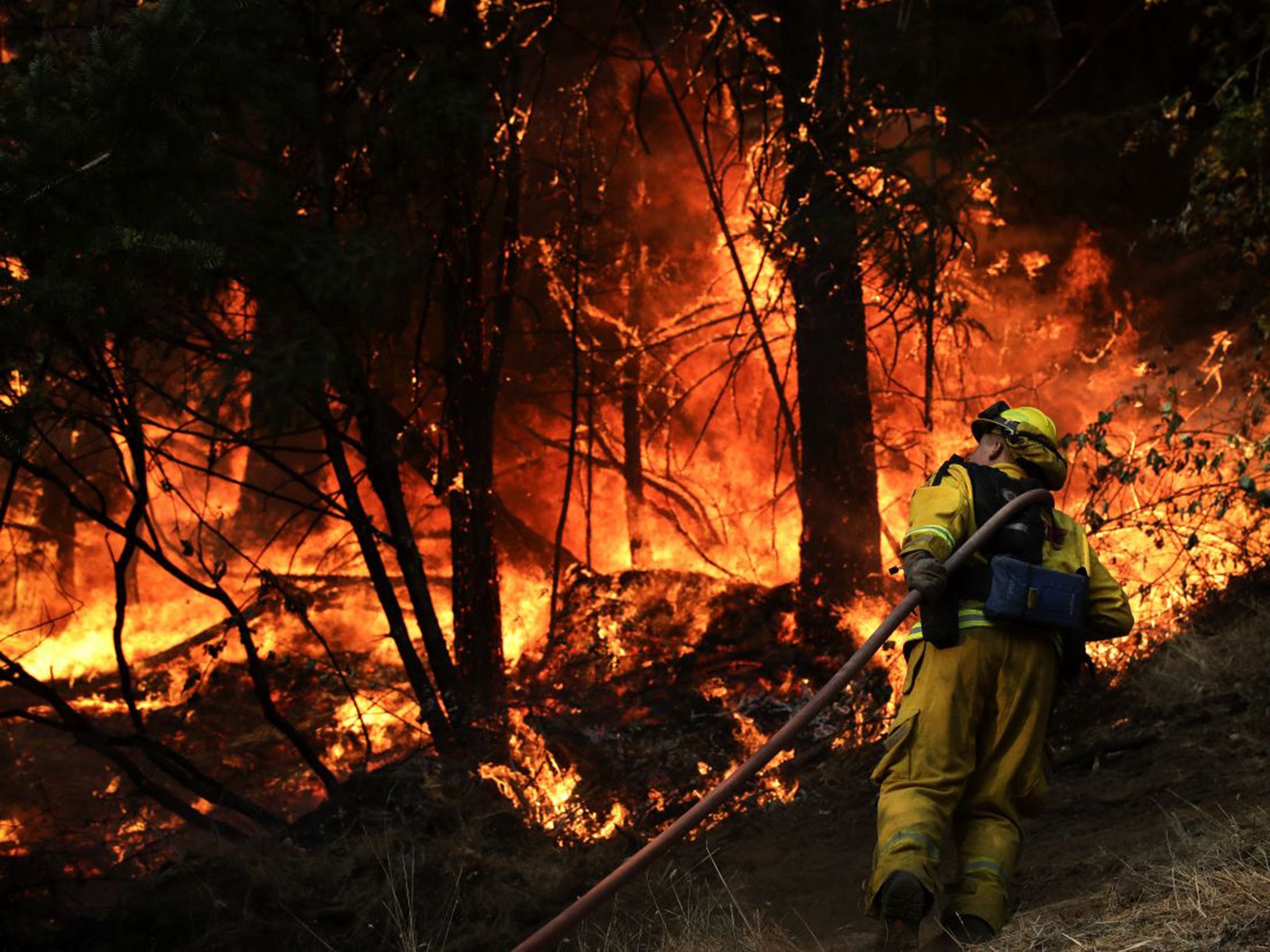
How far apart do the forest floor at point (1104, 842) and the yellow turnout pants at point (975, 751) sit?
25 cm

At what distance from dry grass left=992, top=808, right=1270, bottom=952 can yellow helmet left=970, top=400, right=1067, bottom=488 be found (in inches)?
51.9

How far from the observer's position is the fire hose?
3.86 meters

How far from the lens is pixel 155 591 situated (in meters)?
14.5

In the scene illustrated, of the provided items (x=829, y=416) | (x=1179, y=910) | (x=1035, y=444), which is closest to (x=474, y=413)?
(x=829, y=416)

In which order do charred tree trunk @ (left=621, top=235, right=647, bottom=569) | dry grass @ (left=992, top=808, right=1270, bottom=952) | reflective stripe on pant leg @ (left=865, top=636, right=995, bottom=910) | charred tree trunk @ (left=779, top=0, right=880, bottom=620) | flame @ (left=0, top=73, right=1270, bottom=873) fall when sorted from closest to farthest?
dry grass @ (left=992, top=808, right=1270, bottom=952) → reflective stripe on pant leg @ (left=865, top=636, right=995, bottom=910) → charred tree trunk @ (left=779, top=0, right=880, bottom=620) → flame @ (left=0, top=73, right=1270, bottom=873) → charred tree trunk @ (left=621, top=235, right=647, bottom=569)

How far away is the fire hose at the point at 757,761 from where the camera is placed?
386cm

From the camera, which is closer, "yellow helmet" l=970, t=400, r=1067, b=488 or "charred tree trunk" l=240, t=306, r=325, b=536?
"yellow helmet" l=970, t=400, r=1067, b=488

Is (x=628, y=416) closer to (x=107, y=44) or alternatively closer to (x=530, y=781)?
(x=530, y=781)

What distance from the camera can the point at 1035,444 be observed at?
459 centimetres

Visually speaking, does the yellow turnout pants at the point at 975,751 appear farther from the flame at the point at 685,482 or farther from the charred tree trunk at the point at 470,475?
the charred tree trunk at the point at 470,475

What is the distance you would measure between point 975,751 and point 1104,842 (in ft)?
5.45

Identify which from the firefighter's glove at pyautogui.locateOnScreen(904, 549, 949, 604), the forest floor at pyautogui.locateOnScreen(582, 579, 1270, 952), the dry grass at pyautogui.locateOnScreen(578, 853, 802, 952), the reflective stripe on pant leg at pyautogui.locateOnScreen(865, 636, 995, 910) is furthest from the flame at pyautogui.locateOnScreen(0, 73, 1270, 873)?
the firefighter's glove at pyautogui.locateOnScreen(904, 549, 949, 604)

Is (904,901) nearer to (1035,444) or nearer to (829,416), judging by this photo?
(1035,444)

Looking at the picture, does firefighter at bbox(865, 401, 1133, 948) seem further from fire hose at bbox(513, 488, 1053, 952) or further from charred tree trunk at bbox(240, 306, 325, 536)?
charred tree trunk at bbox(240, 306, 325, 536)
